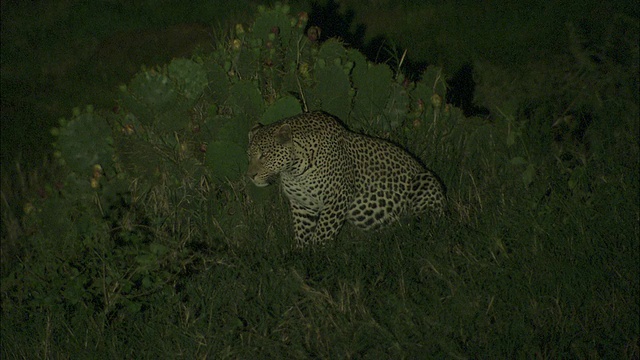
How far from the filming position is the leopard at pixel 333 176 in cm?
612

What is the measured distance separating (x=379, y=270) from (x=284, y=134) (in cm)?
107

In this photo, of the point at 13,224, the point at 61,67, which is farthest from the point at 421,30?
the point at 13,224

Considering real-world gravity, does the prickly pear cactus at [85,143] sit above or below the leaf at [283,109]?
below

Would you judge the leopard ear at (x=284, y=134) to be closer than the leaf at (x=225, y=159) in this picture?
Yes

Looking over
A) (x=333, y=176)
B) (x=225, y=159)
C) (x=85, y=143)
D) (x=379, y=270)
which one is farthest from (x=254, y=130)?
(x=85, y=143)

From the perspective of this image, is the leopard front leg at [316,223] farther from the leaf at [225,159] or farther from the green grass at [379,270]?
the leaf at [225,159]

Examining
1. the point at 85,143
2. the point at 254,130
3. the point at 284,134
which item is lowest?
the point at 85,143

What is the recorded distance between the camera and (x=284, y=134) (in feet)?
19.8

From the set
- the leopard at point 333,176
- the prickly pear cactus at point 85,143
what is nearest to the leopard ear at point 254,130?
the leopard at point 333,176

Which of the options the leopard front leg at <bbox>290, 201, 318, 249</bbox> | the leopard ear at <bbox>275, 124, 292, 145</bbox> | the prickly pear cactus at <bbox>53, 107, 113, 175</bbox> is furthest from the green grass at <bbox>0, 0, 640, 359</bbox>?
the leopard ear at <bbox>275, 124, 292, 145</bbox>

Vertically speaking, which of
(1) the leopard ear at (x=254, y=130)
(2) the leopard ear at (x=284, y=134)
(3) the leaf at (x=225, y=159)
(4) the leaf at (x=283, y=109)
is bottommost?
(3) the leaf at (x=225, y=159)

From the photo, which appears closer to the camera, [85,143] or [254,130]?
[254,130]

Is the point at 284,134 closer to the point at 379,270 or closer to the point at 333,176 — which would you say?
the point at 333,176

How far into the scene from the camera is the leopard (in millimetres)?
6121
